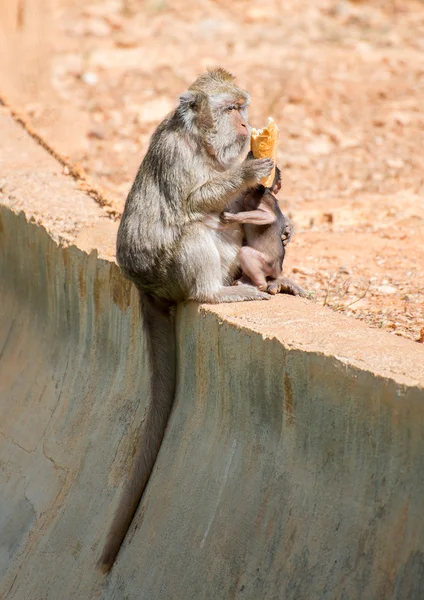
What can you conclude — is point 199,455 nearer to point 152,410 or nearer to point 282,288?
point 152,410

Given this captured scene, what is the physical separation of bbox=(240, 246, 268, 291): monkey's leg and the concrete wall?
0.34 m

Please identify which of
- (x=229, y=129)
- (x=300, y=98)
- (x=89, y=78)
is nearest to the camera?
(x=229, y=129)

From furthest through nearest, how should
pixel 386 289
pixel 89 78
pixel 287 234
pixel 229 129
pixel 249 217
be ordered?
pixel 89 78 < pixel 386 289 < pixel 287 234 < pixel 229 129 < pixel 249 217

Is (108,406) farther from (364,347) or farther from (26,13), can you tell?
(26,13)

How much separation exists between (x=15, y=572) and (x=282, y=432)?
2.43 metres

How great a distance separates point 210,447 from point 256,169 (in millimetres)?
1449

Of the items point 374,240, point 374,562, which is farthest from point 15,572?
point 374,240

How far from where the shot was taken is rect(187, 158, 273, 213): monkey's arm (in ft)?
16.1

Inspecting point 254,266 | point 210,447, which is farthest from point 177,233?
point 210,447

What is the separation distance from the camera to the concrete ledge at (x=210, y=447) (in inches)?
147

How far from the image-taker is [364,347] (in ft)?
13.2

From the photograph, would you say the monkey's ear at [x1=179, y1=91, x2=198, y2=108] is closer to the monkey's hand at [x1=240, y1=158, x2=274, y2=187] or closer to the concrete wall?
the monkey's hand at [x1=240, y1=158, x2=274, y2=187]

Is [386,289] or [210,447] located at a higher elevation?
[386,289]

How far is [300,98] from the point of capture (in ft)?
39.6
